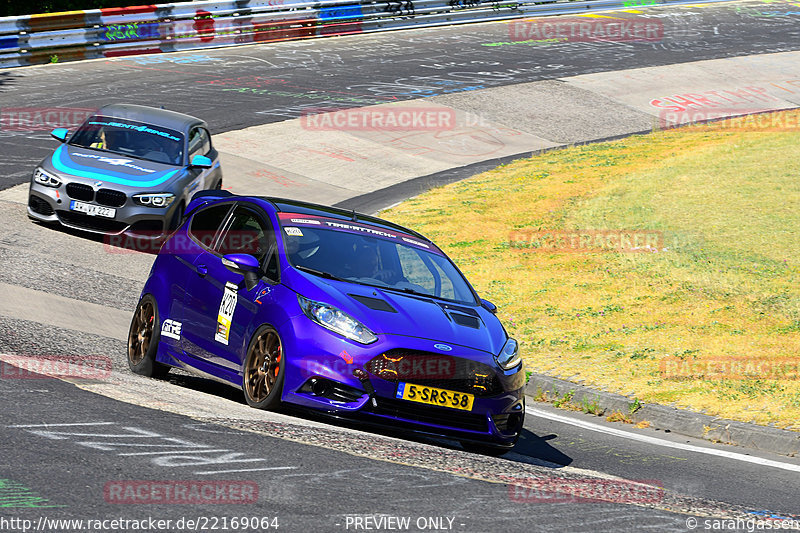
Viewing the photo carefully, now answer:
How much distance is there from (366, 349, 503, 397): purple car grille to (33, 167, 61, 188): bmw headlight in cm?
879

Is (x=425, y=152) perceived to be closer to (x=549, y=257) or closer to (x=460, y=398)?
(x=549, y=257)

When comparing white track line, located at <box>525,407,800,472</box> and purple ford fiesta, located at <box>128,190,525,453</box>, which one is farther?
white track line, located at <box>525,407,800,472</box>

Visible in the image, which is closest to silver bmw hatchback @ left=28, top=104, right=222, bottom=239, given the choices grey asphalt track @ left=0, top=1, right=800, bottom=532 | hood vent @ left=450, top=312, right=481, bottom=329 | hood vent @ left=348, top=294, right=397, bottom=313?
grey asphalt track @ left=0, top=1, right=800, bottom=532

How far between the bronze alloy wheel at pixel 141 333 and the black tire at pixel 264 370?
151cm

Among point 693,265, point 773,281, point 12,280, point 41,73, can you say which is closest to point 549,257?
point 693,265

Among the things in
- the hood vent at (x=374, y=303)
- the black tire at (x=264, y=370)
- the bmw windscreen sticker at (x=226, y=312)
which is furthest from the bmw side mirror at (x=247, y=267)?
the hood vent at (x=374, y=303)

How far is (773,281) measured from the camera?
13.2 m

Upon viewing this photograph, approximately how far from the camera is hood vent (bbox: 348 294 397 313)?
759 cm

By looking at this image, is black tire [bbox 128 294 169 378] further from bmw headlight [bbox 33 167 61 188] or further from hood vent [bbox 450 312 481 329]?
bmw headlight [bbox 33 167 61 188]

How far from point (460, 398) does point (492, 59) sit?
26.5 metres

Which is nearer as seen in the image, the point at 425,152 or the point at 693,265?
the point at 693,265

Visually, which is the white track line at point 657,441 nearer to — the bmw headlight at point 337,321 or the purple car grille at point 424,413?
the purple car grille at point 424,413

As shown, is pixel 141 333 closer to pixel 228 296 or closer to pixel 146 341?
pixel 146 341

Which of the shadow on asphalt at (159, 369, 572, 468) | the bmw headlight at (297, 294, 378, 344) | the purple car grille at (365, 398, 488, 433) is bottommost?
the shadow on asphalt at (159, 369, 572, 468)
